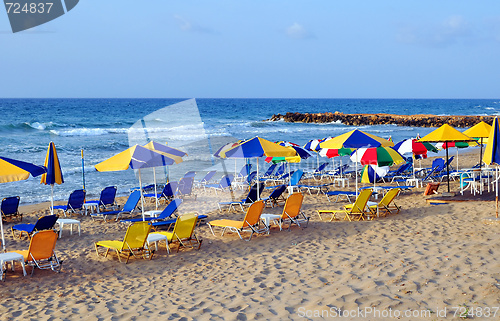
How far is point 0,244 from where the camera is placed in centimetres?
851

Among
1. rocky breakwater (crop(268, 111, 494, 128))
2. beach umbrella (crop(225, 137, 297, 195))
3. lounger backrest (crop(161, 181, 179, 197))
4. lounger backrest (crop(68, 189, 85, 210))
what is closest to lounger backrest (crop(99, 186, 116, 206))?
lounger backrest (crop(68, 189, 85, 210))

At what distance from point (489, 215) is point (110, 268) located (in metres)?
6.61

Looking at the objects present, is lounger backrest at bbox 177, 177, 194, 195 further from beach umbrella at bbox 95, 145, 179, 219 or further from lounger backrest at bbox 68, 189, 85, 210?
beach umbrella at bbox 95, 145, 179, 219

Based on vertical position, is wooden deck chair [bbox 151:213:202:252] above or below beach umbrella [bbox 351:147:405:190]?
below

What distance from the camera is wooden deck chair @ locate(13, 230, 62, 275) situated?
6.44 metres

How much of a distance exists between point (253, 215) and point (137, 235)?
2.00m

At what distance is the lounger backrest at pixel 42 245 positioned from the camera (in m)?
6.44

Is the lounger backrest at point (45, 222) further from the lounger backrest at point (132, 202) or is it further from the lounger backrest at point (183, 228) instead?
the lounger backrest at point (183, 228)

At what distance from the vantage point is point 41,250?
6523mm

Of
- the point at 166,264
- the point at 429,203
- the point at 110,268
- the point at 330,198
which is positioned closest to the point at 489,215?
the point at 429,203

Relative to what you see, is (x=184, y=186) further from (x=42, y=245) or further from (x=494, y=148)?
(x=494, y=148)

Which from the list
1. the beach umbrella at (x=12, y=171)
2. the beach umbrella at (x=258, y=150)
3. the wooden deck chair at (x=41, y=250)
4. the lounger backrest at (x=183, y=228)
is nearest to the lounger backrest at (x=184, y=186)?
the beach umbrella at (x=258, y=150)

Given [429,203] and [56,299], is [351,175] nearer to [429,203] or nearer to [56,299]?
[429,203]

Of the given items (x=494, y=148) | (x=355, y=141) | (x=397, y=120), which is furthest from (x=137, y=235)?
(x=397, y=120)
